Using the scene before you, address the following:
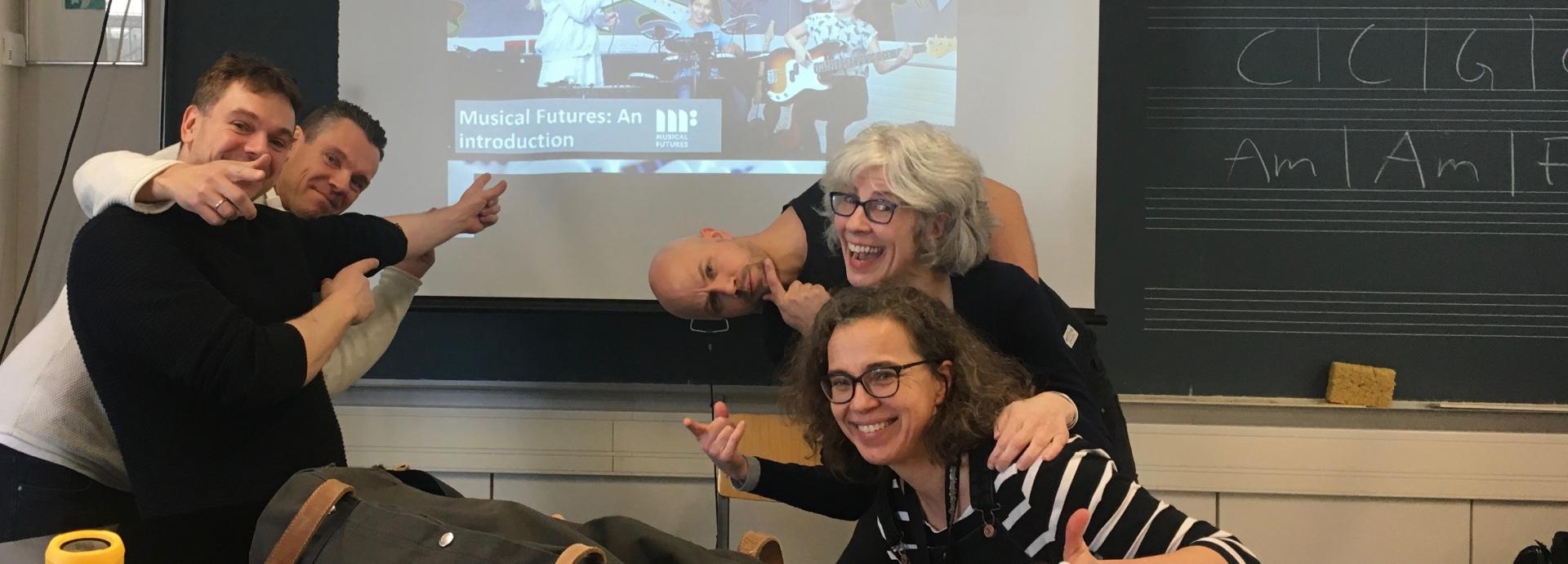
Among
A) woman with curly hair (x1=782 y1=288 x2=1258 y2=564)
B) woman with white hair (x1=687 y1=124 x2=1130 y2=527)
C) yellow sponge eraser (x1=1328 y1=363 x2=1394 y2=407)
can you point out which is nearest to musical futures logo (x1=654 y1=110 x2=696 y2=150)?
woman with white hair (x1=687 y1=124 x2=1130 y2=527)

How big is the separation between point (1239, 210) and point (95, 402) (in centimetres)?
267

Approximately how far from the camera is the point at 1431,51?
9.09ft

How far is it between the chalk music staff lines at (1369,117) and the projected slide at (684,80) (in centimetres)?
70

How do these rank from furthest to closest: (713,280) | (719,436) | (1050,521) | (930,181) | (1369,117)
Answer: (1369,117), (713,280), (930,181), (719,436), (1050,521)

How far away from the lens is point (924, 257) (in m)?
1.90

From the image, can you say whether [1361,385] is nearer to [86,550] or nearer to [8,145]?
[86,550]

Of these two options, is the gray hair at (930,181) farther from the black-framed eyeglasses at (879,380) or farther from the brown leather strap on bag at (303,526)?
the brown leather strap on bag at (303,526)

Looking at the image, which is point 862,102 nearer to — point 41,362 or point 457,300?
point 457,300

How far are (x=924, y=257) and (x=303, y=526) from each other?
1.11 m

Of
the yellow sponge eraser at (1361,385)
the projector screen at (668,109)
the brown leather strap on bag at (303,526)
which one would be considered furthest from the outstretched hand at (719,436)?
the yellow sponge eraser at (1361,385)

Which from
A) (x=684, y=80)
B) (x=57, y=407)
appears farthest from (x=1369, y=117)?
(x=57, y=407)

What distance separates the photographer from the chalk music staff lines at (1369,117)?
2766 mm

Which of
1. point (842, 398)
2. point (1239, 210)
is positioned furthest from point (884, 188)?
point (1239, 210)

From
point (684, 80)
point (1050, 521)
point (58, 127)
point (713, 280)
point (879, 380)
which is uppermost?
point (684, 80)
